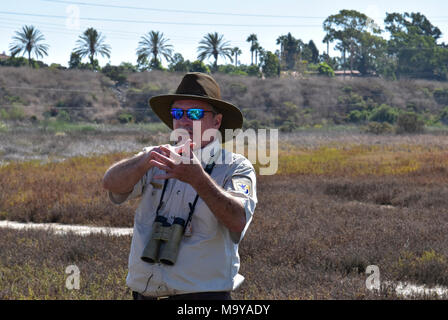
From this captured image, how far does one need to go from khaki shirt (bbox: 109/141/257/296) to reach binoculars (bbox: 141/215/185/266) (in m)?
0.06

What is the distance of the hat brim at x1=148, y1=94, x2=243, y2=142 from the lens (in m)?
2.96

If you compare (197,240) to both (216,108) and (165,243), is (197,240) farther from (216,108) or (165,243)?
(216,108)

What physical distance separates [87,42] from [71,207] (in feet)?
257

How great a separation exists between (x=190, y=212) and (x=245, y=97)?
241 feet

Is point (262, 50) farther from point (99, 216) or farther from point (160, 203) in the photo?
point (160, 203)

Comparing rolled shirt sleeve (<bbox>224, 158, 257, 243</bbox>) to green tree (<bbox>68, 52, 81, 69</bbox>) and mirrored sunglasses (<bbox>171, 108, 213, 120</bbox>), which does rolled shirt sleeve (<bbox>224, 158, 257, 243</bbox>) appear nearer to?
mirrored sunglasses (<bbox>171, 108, 213, 120</bbox>)

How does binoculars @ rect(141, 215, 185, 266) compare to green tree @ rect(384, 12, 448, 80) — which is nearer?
binoculars @ rect(141, 215, 185, 266)

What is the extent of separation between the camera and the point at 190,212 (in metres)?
2.71

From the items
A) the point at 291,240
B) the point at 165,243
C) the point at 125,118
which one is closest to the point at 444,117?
the point at 125,118

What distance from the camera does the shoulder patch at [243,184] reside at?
8.98 ft

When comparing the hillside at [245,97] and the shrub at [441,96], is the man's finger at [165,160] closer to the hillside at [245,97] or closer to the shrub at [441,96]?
the hillside at [245,97]

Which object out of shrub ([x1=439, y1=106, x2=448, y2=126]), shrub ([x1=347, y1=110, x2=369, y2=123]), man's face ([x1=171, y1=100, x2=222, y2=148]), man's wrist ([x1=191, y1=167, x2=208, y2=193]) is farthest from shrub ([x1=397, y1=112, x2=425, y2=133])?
man's wrist ([x1=191, y1=167, x2=208, y2=193])

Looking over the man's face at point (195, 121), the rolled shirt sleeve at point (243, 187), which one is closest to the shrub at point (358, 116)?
the man's face at point (195, 121)
